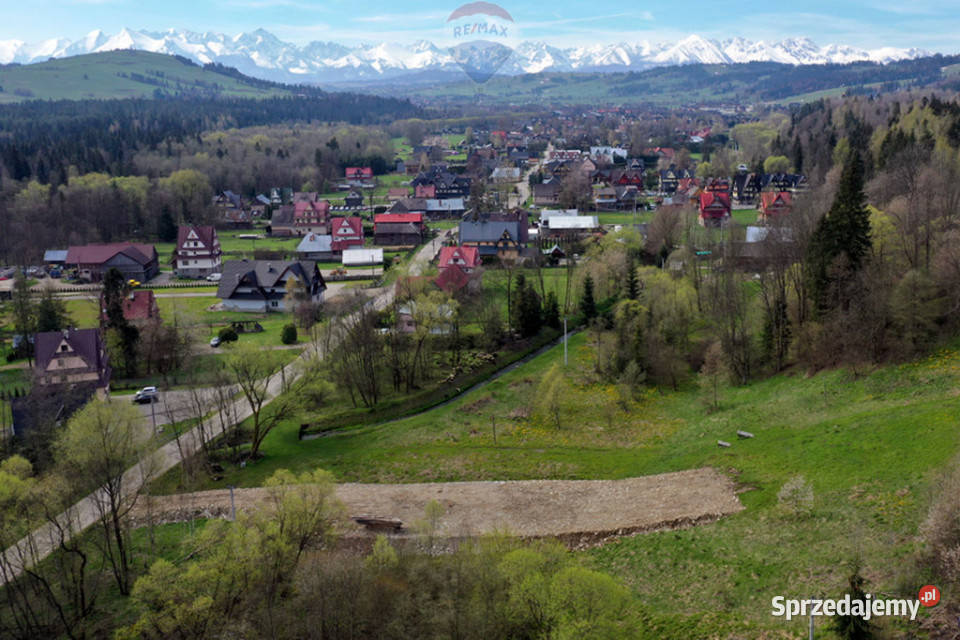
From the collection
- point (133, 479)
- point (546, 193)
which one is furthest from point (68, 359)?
point (546, 193)

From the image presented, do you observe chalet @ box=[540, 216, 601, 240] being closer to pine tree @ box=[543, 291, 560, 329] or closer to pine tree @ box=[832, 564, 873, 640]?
pine tree @ box=[543, 291, 560, 329]

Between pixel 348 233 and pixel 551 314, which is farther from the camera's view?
pixel 348 233

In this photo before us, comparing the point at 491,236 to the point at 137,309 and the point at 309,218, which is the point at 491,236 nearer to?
the point at 309,218

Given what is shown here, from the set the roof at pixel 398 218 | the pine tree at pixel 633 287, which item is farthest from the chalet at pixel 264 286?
the roof at pixel 398 218

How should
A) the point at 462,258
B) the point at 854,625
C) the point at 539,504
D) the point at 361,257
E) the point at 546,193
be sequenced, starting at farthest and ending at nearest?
1. the point at 546,193
2. the point at 361,257
3. the point at 462,258
4. the point at 539,504
5. the point at 854,625

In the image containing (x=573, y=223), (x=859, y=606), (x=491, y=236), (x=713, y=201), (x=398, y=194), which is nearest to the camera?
(x=859, y=606)

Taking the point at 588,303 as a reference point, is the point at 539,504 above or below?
below

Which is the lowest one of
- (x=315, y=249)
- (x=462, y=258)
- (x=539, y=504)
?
(x=539, y=504)
